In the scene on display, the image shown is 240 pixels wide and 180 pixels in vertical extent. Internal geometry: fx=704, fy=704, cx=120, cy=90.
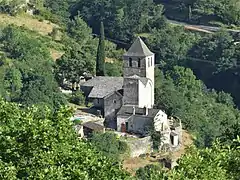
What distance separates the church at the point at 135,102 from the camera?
4128 cm

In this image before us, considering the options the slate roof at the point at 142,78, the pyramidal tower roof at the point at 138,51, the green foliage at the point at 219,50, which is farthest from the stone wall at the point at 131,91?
the green foliage at the point at 219,50

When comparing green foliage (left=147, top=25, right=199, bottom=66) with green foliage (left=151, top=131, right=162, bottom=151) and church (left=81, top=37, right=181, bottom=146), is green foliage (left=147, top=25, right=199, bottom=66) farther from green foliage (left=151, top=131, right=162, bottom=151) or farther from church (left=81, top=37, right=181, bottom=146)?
green foliage (left=151, top=131, right=162, bottom=151)

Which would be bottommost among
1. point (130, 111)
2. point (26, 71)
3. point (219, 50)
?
point (130, 111)

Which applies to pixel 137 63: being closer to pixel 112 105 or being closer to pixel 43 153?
pixel 112 105

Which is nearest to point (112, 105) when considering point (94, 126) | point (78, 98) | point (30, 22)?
point (94, 126)

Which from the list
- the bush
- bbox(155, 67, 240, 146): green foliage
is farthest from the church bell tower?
the bush

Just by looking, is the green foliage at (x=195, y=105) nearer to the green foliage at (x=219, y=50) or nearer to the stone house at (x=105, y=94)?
the stone house at (x=105, y=94)

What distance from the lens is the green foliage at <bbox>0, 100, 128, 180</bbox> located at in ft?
57.8

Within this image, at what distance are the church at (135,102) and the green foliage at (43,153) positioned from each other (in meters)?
22.1

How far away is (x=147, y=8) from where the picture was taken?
7469cm

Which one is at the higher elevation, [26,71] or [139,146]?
[26,71]

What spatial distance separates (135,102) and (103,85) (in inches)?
175

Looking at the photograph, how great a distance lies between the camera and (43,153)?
18.0m

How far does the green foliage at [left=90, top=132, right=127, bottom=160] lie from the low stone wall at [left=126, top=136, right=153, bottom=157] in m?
0.53
